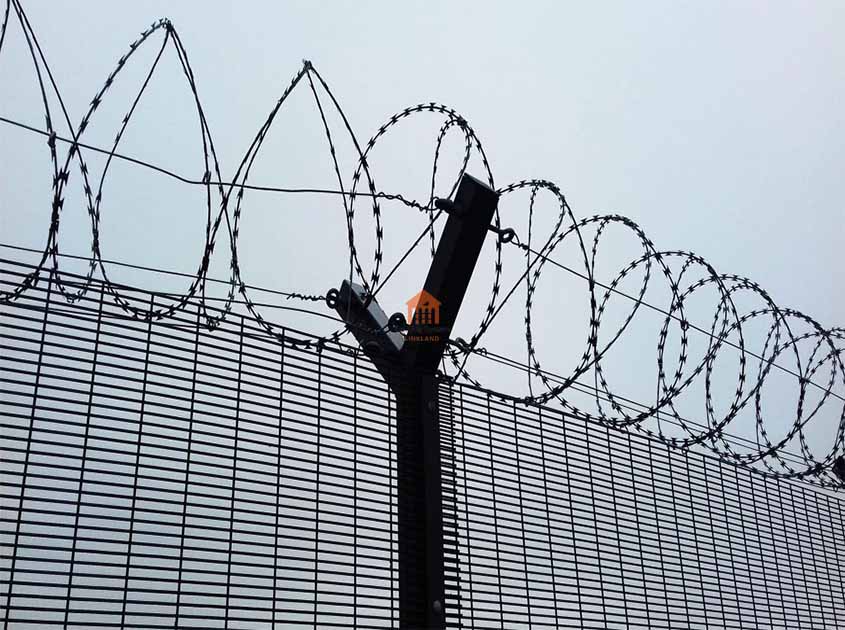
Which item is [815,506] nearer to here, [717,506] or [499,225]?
[717,506]

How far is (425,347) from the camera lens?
16.7ft

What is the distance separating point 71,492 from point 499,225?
2663 mm

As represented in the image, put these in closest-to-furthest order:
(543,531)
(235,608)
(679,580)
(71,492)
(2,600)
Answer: (2,600), (71,492), (235,608), (543,531), (679,580)

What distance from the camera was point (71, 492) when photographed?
373cm

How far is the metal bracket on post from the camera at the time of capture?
4.90 metres

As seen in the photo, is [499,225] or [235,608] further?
[499,225]

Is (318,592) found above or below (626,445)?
below

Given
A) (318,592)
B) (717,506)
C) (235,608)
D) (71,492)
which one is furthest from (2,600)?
(717,506)

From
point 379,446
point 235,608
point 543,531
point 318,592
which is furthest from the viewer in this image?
point 543,531

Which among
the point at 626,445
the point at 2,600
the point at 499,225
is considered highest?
the point at 499,225

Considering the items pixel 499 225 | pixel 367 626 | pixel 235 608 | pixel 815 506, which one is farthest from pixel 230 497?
pixel 815 506

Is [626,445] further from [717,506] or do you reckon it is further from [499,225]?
[499,225]

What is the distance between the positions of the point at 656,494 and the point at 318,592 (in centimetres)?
322

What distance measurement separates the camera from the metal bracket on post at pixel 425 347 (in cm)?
490
